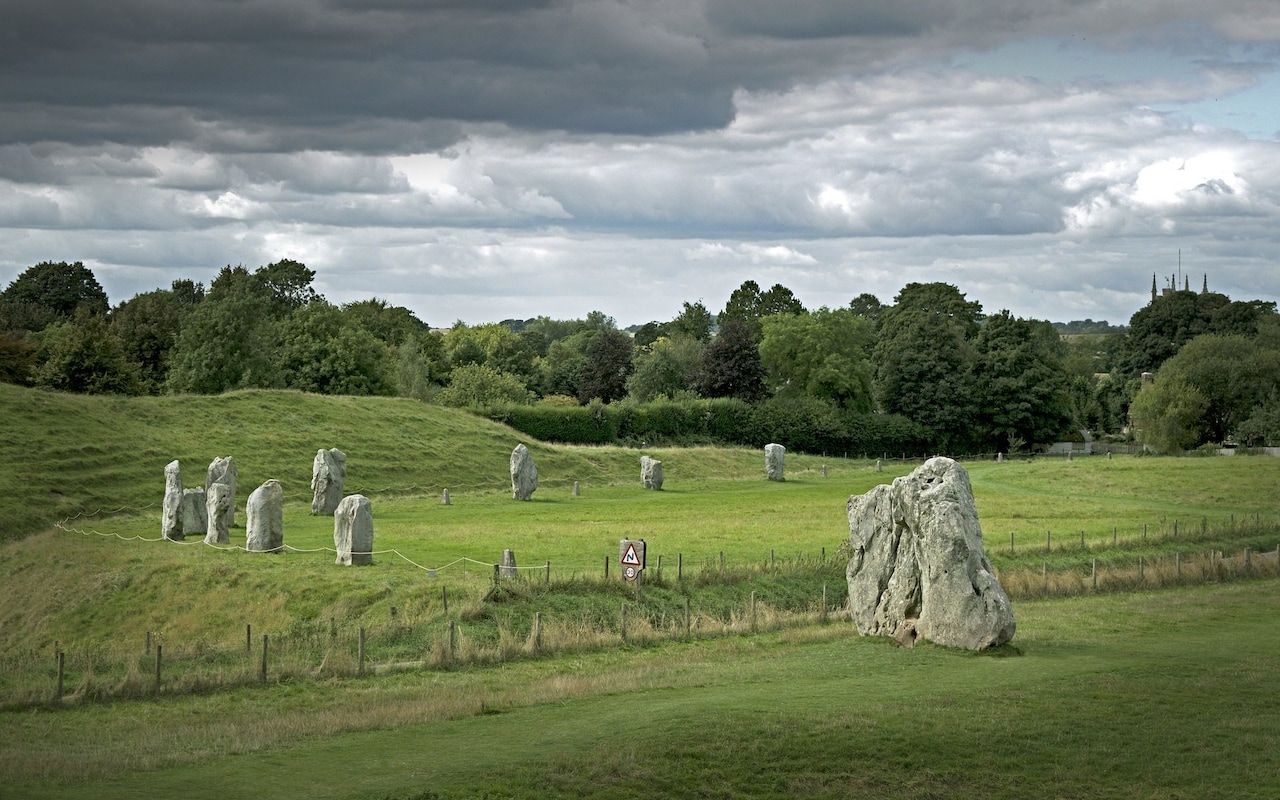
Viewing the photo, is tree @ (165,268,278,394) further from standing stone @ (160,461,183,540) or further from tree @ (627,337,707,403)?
standing stone @ (160,461,183,540)

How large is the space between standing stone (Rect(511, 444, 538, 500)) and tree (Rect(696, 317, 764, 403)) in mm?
52359

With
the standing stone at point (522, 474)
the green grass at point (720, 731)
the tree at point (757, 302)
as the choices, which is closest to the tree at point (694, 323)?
the tree at point (757, 302)

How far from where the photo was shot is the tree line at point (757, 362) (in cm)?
10200

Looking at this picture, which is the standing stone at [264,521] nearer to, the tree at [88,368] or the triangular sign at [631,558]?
the triangular sign at [631,558]

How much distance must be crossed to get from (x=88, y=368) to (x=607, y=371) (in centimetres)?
6198

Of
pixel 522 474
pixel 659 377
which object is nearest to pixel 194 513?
pixel 522 474

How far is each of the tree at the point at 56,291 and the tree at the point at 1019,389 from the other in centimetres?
9642

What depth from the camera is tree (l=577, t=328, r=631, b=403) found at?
452ft

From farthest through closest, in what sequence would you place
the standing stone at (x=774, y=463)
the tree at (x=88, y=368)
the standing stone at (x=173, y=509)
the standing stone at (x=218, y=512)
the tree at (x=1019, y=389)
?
1. the tree at (x=1019, y=389)
2. the standing stone at (x=774, y=463)
3. the tree at (x=88, y=368)
4. the standing stone at (x=173, y=509)
5. the standing stone at (x=218, y=512)

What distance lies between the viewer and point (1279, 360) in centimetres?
10775

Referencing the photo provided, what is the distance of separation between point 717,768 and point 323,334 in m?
92.3

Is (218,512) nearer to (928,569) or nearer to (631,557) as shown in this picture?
(631,557)

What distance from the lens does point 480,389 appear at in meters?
121

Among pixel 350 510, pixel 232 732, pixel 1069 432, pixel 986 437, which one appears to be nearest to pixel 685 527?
pixel 350 510
